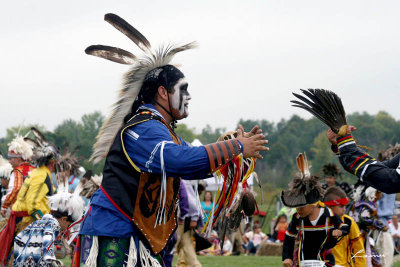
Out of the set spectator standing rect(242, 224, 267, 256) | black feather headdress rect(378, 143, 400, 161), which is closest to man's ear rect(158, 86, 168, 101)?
black feather headdress rect(378, 143, 400, 161)

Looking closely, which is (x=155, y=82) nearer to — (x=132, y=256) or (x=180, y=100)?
A: (x=180, y=100)

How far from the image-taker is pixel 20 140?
398 inches

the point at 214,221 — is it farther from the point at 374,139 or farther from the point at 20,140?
the point at 374,139

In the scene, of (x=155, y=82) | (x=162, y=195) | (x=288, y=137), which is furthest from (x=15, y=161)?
(x=288, y=137)

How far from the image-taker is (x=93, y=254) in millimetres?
3918

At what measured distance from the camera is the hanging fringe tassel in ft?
12.8

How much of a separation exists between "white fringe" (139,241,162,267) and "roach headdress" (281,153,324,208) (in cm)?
349

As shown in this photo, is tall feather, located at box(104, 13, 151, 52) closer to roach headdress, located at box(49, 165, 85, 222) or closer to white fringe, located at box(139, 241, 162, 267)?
white fringe, located at box(139, 241, 162, 267)

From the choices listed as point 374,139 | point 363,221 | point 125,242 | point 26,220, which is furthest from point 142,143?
point 374,139

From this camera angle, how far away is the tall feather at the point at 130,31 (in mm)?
4371

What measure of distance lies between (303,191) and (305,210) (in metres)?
0.22

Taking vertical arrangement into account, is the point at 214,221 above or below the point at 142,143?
below

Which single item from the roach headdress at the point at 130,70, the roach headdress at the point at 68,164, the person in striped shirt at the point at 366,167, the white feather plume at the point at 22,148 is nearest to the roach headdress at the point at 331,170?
the roach headdress at the point at 68,164

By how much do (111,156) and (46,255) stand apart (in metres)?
3.11
